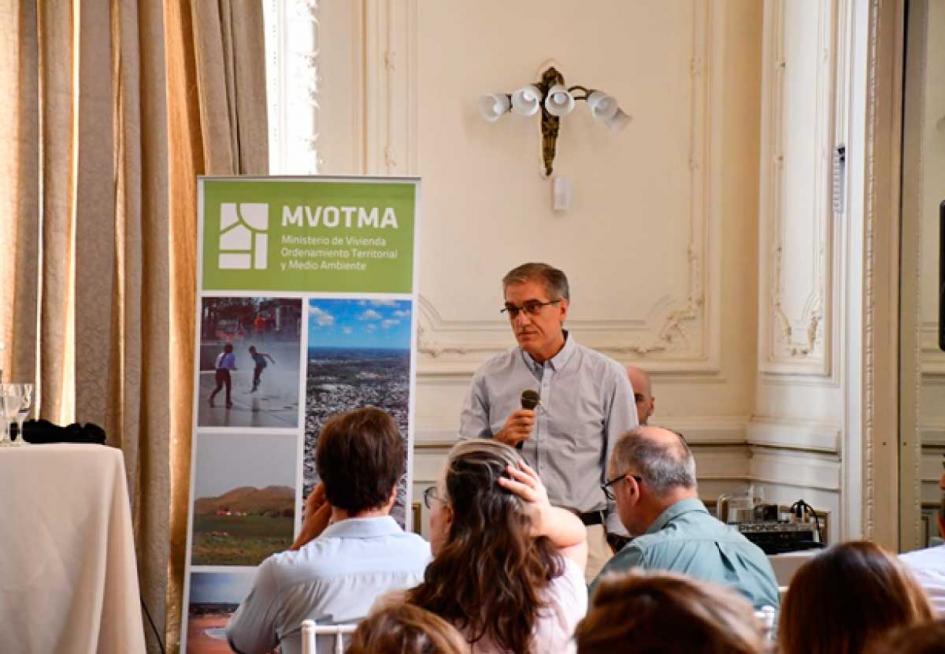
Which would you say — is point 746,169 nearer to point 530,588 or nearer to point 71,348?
point 71,348

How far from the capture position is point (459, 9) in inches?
261

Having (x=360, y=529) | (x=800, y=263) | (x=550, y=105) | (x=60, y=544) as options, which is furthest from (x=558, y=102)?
(x=360, y=529)

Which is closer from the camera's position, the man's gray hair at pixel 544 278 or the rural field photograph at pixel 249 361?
the man's gray hair at pixel 544 278

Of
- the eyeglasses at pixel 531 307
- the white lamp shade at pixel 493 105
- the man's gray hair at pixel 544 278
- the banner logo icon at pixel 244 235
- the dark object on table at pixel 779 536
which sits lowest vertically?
the dark object on table at pixel 779 536

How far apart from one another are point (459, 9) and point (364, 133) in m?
0.72

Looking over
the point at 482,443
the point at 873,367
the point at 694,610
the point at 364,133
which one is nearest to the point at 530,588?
the point at 482,443

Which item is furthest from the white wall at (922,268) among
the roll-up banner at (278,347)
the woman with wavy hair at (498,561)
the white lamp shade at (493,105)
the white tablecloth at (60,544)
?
the woman with wavy hair at (498,561)

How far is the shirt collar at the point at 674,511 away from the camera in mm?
3344

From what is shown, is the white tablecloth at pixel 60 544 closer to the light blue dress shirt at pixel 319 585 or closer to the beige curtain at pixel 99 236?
the beige curtain at pixel 99 236

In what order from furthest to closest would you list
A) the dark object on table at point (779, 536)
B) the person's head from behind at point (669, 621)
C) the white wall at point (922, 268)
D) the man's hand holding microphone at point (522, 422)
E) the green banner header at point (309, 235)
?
the white wall at point (922, 268)
the green banner header at point (309, 235)
the dark object on table at point (779, 536)
the man's hand holding microphone at point (522, 422)
the person's head from behind at point (669, 621)

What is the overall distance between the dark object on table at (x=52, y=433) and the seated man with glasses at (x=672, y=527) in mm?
2107

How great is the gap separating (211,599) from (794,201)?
3005mm

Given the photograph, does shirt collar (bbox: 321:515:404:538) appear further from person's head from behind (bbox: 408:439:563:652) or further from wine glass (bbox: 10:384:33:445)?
wine glass (bbox: 10:384:33:445)

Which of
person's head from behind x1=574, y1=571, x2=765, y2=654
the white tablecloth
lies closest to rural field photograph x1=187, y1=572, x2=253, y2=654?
the white tablecloth
